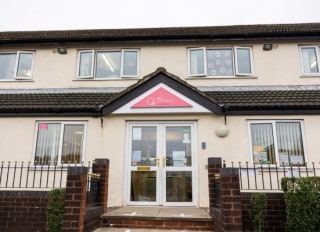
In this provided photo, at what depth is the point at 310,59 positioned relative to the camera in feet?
32.2

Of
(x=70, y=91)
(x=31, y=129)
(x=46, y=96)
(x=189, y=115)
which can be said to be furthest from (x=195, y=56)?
(x=31, y=129)

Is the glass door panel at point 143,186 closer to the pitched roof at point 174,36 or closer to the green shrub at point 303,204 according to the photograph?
the green shrub at point 303,204

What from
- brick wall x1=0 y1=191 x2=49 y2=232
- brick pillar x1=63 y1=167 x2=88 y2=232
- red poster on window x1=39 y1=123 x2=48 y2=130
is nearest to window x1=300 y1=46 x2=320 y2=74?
brick pillar x1=63 y1=167 x2=88 y2=232

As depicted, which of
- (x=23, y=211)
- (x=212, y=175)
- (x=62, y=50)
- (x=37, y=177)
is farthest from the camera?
(x=62, y=50)

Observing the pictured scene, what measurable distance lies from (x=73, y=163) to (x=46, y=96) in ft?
9.49

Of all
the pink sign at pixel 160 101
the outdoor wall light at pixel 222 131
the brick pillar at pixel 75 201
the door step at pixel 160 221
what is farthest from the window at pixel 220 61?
the brick pillar at pixel 75 201

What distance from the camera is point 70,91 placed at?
999 centimetres

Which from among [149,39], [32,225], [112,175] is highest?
[149,39]

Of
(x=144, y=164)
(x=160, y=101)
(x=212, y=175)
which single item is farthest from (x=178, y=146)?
(x=212, y=175)

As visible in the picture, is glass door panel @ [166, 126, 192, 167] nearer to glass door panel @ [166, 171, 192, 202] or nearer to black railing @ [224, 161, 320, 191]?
glass door panel @ [166, 171, 192, 202]

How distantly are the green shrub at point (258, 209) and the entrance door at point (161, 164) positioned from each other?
239 cm

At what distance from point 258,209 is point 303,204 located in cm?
92

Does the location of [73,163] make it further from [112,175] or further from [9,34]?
[9,34]

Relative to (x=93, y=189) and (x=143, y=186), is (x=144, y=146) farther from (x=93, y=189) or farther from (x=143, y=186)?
(x=93, y=189)
